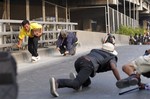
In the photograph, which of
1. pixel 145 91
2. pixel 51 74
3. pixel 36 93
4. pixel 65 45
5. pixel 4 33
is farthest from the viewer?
pixel 65 45

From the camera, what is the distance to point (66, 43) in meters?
15.7

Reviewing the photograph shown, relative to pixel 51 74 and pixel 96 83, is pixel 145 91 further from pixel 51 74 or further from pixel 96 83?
pixel 51 74

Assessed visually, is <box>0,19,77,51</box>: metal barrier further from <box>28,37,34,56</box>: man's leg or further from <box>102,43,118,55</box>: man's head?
<box>102,43,118,55</box>: man's head

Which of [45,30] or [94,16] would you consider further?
[94,16]

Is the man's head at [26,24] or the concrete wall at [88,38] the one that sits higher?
the man's head at [26,24]

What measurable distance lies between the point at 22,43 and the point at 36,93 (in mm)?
6531

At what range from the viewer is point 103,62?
7.38 m

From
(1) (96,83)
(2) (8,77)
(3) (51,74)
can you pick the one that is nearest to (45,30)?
(3) (51,74)

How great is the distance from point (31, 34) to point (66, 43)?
260cm

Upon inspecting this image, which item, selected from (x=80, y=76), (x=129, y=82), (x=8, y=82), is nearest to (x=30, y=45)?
(x=80, y=76)

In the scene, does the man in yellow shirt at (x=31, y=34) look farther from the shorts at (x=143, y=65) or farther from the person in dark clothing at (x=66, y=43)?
the shorts at (x=143, y=65)

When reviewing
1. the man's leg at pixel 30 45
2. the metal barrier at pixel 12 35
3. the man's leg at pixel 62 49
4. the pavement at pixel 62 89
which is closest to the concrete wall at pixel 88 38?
the metal barrier at pixel 12 35

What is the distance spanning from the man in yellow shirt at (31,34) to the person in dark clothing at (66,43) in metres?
2.09

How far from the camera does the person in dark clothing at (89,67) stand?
7094 millimetres
